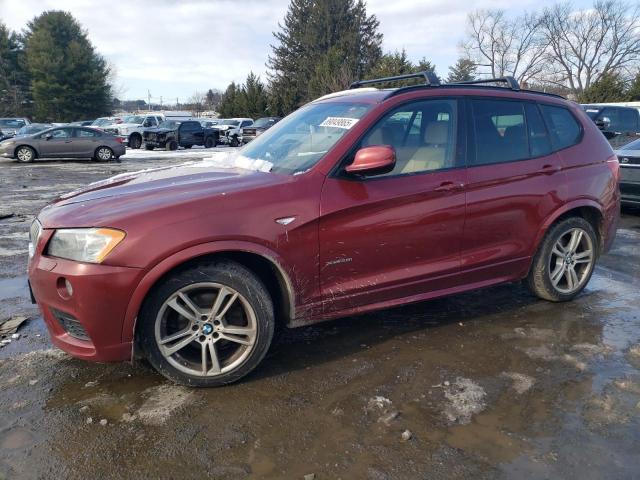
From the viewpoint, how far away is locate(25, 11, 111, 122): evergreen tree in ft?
165

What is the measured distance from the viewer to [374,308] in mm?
3637

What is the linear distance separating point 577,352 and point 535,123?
1881 millimetres

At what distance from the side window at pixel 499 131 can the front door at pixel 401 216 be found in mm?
181

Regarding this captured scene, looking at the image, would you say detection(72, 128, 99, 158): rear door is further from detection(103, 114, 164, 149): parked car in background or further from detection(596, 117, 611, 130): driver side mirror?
detection(596, 117, 611, 130): driver side mirror

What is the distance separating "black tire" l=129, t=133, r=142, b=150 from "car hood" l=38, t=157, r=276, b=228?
2702 centimetres

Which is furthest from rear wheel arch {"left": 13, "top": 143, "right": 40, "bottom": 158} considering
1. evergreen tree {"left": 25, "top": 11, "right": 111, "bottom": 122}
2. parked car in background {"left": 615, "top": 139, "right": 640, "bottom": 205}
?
evergreen tree {"left": 25, "top": 11, "right": 111, "bottom": 122}

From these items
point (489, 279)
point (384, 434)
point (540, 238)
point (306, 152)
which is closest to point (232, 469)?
point (384, 434)

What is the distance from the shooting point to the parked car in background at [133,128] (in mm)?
28562

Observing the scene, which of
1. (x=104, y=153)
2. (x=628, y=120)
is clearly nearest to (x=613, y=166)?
(x=628, y=120)

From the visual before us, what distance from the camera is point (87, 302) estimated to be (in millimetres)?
2893

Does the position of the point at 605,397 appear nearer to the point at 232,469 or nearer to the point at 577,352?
the point at 577,352

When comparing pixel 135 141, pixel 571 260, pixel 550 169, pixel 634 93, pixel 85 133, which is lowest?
pixel 135 141

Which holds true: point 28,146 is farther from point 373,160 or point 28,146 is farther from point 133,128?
point 373,160

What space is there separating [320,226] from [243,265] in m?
0.53
